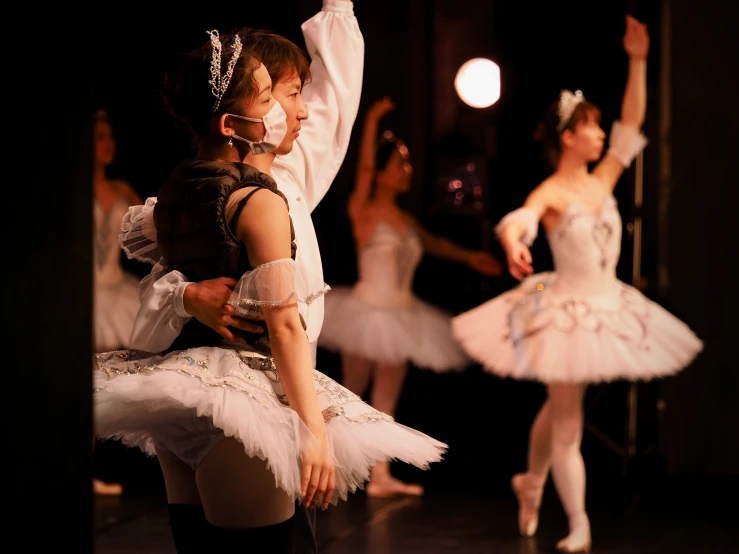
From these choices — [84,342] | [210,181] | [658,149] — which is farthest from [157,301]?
[658,149]

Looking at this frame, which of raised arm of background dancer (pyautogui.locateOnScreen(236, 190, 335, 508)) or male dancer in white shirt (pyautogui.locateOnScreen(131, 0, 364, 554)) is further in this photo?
male dancer in white shirt (pyautogui.locateOnScreen(131, 0, 364, 554))

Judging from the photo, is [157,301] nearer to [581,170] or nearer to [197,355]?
[197,355]

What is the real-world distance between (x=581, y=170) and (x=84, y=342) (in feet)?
9.96

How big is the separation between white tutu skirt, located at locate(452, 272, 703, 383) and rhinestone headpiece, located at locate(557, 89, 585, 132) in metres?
0.57

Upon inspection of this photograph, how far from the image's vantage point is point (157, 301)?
67.5 inches

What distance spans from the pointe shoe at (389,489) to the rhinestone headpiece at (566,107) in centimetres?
166

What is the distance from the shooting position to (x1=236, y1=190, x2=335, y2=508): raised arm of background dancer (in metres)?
1.56

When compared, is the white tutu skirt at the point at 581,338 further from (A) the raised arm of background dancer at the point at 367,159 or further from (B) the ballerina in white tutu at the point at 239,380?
(B) the ballerina in white tutu at the point at 239,380

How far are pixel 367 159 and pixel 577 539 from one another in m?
1.86

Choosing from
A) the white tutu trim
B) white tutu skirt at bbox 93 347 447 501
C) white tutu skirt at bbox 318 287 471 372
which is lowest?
white tutu skirt at bbox 318 287 471 372

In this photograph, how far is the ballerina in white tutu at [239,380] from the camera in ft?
5.16

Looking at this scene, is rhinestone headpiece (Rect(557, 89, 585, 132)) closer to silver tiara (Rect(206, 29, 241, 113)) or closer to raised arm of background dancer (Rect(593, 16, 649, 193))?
raised arm of background dancer (Rect(593, 16, 649, 193))

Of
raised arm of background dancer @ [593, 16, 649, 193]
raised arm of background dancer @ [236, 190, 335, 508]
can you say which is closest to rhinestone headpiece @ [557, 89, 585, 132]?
raised arm of background dancer @ [593, 16, 649, 193]

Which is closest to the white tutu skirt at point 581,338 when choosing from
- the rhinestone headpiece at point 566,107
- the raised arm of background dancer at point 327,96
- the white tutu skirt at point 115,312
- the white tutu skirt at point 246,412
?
the rhinestone headpiece at point 566,107
